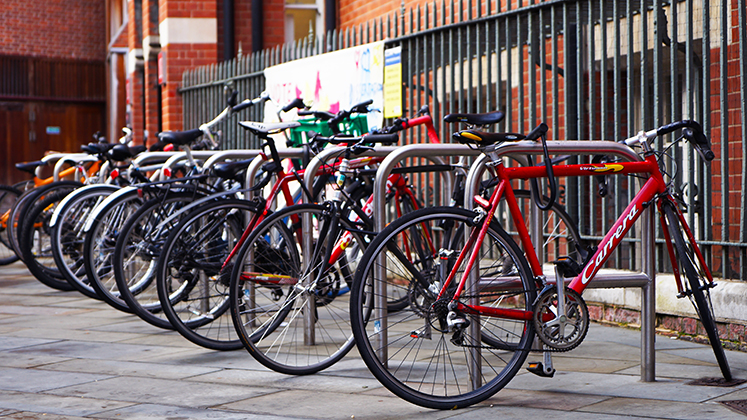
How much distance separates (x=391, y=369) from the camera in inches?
174

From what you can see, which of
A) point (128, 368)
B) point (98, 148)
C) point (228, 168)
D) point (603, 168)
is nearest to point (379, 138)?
point (603, 168)

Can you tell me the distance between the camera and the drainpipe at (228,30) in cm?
1206

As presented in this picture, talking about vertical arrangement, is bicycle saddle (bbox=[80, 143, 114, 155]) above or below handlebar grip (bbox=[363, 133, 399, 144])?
above

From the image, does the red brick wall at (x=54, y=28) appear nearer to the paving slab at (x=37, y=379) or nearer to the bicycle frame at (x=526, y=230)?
the paving slab at (x=37, y=379)

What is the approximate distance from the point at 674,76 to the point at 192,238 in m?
2.85

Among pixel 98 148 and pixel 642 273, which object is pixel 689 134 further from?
pixel 98 148

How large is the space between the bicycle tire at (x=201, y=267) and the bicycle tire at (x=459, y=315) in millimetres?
999

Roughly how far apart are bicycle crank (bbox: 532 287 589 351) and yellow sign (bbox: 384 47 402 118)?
3930 mm

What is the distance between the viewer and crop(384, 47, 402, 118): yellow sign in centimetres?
755

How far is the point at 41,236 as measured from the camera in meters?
8.01

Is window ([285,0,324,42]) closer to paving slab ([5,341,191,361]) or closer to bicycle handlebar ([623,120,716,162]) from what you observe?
paving slab ([5,341,191,361])

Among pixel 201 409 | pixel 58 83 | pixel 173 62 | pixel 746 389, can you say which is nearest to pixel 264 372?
pixel 201 409

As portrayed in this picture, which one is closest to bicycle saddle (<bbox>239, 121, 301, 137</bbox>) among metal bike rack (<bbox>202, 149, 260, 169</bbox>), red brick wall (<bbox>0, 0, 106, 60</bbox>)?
metal bike rack (<bbox>202, 149, 260, 169</bbox>)

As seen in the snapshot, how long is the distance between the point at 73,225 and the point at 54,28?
17028mm
